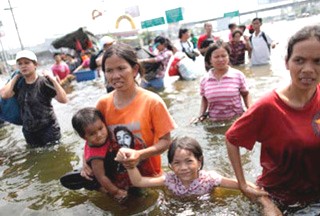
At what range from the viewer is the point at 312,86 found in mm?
2064

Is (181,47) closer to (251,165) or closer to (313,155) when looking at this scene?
(251,165)

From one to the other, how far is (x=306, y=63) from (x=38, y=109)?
4.13 m

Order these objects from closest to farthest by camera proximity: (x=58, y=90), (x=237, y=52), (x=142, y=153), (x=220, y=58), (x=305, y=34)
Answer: (x=305, y=34)
(x=142, y=153)
(x=220, y=58)
(x=58, y=90)
(x=237, y=52)

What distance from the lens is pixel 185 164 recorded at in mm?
2830

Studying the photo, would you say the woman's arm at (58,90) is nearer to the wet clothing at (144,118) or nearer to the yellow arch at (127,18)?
the wet clothing at (144,118)

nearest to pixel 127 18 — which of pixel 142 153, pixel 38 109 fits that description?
pixel 38 109

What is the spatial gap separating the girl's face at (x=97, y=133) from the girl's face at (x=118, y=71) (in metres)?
0.38

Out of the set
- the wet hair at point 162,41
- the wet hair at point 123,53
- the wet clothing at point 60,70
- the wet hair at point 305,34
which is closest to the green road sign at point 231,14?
the wet clothing at point 60,70

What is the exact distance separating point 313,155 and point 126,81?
1485 mm

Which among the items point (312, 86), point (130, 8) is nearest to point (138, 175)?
point (312, 86)

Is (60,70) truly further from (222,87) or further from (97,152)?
(97,152)

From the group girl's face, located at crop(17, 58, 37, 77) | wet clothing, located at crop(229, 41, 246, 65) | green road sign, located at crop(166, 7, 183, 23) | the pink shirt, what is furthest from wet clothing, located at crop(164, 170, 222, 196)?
green road sign, located at crop(166, 7, 183, 23)

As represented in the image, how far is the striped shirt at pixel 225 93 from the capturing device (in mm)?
4754

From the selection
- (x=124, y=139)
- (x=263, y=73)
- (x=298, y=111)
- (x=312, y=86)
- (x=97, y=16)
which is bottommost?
(x=263, y=73)
